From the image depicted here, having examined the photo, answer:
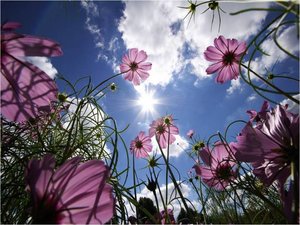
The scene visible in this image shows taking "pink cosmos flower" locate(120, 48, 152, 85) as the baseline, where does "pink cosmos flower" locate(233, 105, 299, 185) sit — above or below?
below

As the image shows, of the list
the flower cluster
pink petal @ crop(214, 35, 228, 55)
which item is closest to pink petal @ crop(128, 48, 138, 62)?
the flower cluster

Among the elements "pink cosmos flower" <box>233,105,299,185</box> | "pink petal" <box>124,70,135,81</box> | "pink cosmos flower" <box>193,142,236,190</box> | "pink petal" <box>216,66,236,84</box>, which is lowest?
"pink cosmos flower" <box>233,105,299,185</box>

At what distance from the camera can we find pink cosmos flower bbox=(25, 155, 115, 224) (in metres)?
0.33

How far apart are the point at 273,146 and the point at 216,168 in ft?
0.96

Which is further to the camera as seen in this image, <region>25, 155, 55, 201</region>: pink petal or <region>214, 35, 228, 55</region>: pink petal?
<region>214, 35, 228, 55</region>: pink petal

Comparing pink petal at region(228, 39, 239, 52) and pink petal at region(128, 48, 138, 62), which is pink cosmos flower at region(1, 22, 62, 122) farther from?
pink petal at region(128, 48, 138, 62)

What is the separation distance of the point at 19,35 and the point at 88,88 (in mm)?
686

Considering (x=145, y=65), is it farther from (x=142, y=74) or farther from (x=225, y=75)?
(x=225, y=75)

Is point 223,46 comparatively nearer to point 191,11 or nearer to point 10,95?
point 191,11

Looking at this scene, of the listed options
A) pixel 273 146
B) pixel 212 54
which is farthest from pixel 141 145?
pixel 273 146

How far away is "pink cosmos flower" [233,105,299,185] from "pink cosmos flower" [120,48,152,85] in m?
1.29

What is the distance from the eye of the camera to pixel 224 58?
3.59ft

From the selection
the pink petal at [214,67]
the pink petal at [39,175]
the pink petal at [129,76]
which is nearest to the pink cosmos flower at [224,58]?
the pink petal at [214,67]

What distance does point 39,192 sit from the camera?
0.33m
